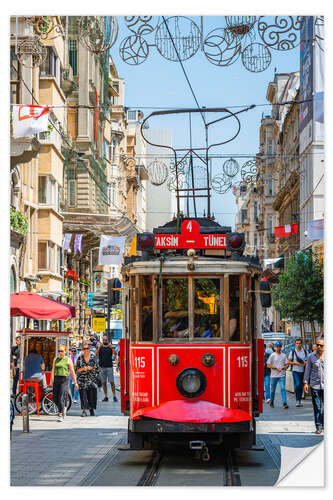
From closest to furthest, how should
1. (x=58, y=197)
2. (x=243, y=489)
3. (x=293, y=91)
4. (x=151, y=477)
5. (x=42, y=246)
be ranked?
1. (x=243, y=489)
2. (x=151, y=477)
3. (x=42, y=246)
4. (x=58, y=197)
5. (x=293, y=91)

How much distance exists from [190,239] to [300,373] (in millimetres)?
9069

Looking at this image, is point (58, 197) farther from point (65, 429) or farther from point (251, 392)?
point (251, 392)

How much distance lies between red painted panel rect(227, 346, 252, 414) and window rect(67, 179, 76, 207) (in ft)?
106

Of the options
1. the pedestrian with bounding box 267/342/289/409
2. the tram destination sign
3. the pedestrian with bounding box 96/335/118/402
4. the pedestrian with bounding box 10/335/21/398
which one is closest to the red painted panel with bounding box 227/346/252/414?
the tram destination sign

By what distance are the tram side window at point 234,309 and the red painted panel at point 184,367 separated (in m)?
0.26

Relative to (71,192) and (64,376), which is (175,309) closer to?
(64,376)

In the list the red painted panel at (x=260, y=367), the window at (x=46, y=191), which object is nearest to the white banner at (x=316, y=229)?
the red painted panel at (x=260, y=367)

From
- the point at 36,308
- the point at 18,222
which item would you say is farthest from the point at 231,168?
the point at 18,222

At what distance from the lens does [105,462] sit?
11.2 metres

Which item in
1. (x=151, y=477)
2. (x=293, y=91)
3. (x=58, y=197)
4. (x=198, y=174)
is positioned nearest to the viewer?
(x=151, y=477)

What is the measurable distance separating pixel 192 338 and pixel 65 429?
546 centimetres

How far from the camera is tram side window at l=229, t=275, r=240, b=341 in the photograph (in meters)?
10.6

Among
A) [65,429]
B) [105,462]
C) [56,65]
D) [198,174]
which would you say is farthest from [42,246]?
[105,462]

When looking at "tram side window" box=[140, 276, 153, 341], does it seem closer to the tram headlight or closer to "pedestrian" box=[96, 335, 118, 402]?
the tram headlight
